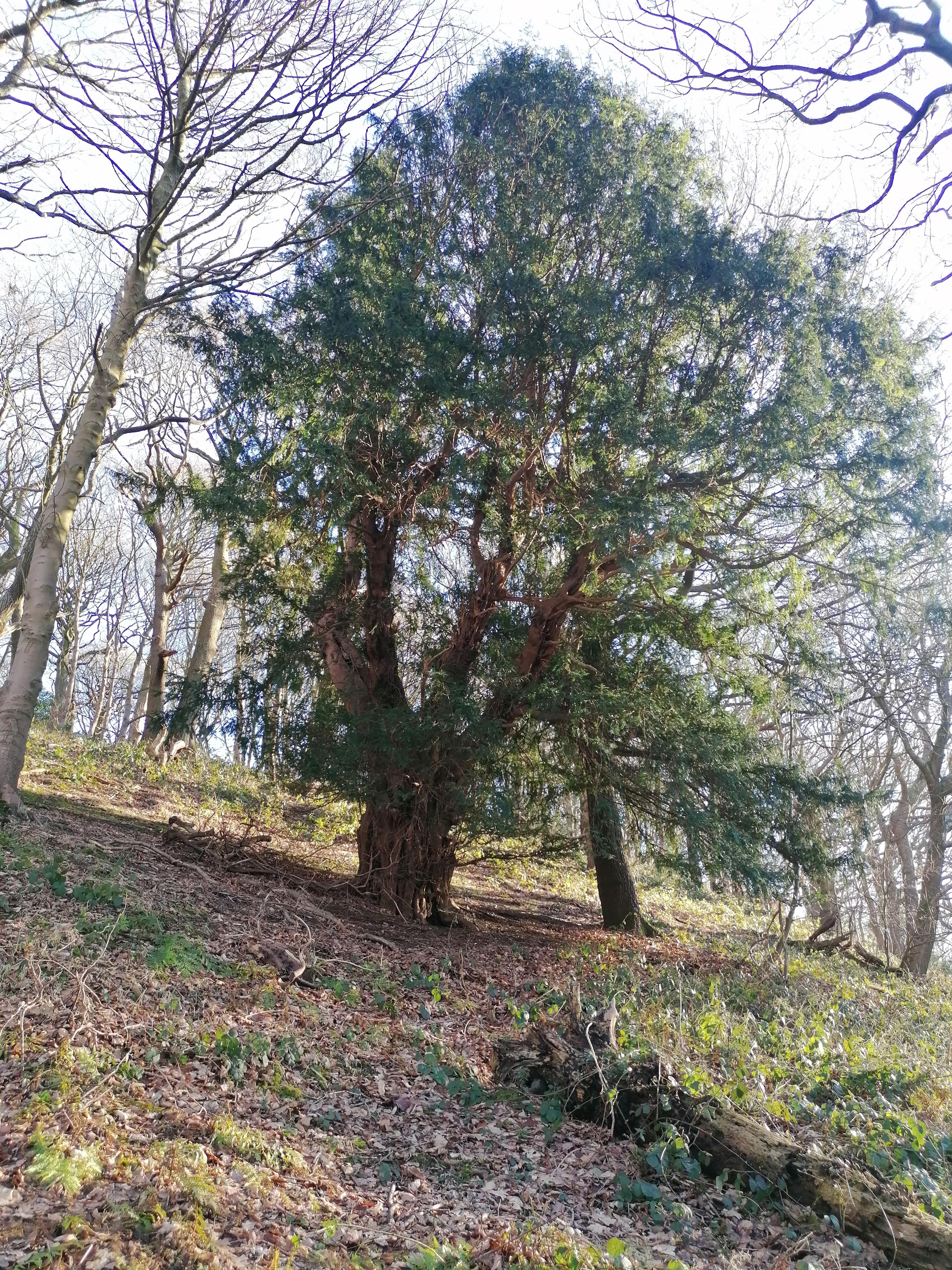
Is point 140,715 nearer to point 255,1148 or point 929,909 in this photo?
point 929,909

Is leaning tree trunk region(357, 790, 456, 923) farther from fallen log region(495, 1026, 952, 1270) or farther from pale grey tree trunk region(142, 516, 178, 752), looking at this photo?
pale grey tree trunk region(142, 516, 178, 752)

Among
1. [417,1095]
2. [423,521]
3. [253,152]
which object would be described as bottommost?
[417,1095]

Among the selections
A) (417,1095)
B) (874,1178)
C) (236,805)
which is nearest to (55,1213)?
(417,1095)

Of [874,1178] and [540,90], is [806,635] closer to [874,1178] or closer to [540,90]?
[874,1178]

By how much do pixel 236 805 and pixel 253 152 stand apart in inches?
321

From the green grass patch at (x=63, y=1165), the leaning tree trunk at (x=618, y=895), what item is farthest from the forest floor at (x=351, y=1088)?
the leaning tree trunk at (x=618, y=895)

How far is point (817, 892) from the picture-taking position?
8.88 meters

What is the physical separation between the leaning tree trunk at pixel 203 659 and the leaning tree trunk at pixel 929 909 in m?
10.3

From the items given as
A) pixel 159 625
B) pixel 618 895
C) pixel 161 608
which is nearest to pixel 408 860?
pixel 618 895

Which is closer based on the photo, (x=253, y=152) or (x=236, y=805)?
(x=253, y=152)

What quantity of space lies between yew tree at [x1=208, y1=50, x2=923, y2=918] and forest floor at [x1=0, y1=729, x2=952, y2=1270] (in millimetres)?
1901

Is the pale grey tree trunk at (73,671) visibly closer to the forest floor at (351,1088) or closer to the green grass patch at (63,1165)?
the forest floor at (351,1088)

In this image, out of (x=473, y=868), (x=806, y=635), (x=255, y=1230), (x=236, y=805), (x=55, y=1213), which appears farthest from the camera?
(x=473, y=868)

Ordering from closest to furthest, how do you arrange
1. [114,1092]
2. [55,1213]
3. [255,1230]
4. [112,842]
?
[55,1213] → [255,1230] → [114,1092] → [112,842]
